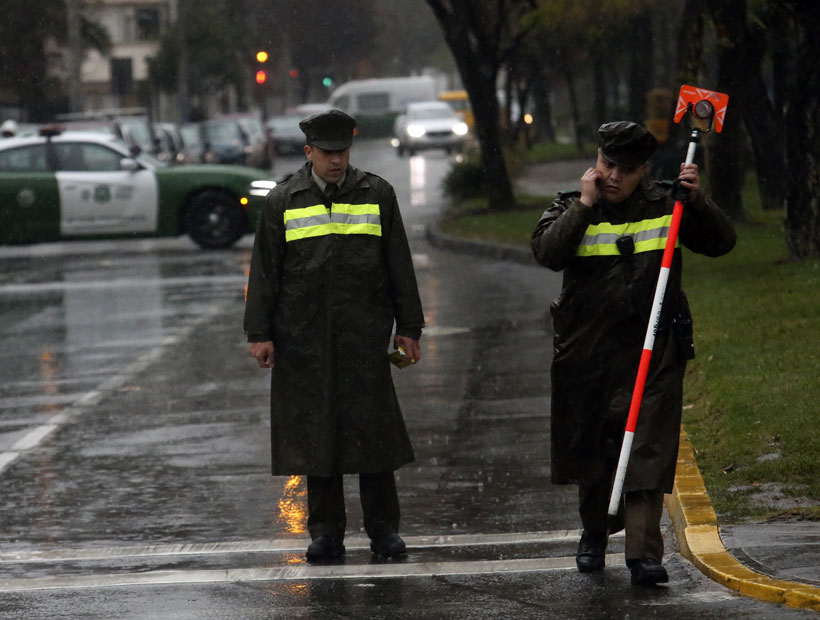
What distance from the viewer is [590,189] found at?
6.04 metres

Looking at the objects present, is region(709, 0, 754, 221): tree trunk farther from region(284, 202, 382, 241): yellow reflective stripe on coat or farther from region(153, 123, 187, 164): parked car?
region(153, 123, 187, 164): parked car

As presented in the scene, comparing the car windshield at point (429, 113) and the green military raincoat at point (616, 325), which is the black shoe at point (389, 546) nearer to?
the green military raincoat at point (616, 325)

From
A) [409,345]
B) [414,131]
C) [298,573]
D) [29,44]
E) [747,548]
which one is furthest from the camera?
[414,131]

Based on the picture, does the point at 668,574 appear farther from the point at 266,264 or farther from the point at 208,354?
the point at 208,354

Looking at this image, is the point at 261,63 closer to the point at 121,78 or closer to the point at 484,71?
the point at 121,78

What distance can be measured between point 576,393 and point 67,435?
4.99 meters

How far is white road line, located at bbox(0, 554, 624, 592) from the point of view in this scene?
646cm

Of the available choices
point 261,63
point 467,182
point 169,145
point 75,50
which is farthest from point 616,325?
point 75,50

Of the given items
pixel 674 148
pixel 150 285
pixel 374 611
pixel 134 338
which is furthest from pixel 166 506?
pixel 674 148

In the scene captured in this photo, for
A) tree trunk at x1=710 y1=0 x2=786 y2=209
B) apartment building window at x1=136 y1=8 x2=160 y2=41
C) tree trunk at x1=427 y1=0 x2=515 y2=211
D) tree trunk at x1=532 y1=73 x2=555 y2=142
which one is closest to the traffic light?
tree trunk at x1=532 y1=73 x2=555 y2=142

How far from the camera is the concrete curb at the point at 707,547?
5586 mm

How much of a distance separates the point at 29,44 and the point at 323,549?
50.0 m

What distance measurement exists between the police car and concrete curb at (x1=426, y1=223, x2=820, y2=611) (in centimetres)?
1518

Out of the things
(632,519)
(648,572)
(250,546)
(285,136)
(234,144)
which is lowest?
(285,136)
